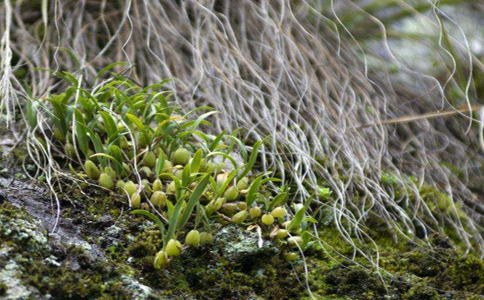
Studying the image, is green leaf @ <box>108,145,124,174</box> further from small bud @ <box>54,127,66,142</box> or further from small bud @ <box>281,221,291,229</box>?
small bud @ <box>281,221,291,229</box>

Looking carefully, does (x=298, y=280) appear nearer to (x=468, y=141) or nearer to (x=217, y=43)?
(x=217, y=43)

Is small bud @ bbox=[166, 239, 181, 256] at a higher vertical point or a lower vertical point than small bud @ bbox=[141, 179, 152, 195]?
lower

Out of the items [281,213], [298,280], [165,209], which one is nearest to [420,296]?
[298,280]

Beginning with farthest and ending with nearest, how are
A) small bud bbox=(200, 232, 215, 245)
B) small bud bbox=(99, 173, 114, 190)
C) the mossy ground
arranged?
small bud bbox=(99, 173, 114, 190)
small bud bbox=(200, 232, 215, 245)
the mossy ground

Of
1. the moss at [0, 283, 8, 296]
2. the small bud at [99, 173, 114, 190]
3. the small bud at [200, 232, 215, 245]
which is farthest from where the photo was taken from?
the small bud at [99, 173, 114, 190]

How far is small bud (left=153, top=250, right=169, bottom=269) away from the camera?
1.61 meters

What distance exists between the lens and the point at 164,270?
5.44 ft

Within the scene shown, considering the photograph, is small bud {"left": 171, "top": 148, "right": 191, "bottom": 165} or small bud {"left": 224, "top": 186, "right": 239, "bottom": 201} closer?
small bud {"left": 224, "top": 186, "right": 239, "bottom": 201}

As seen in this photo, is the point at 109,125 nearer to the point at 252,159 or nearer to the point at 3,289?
the point at 252,159

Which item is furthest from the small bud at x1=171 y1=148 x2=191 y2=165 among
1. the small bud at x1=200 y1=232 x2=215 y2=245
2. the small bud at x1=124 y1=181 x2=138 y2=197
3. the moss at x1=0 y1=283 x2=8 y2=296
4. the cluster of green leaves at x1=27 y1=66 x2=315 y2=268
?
the moss at x1=0 y1=283 x2=8 y2=296


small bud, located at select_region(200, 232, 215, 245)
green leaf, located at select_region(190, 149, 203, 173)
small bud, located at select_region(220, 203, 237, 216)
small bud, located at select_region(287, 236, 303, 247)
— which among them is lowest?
small bud, located at select_region(287, 236, 303, 247)

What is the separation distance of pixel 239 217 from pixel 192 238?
0.20m

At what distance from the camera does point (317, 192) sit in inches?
85.7

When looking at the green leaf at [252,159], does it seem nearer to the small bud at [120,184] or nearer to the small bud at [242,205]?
the small bud at [242,205]
